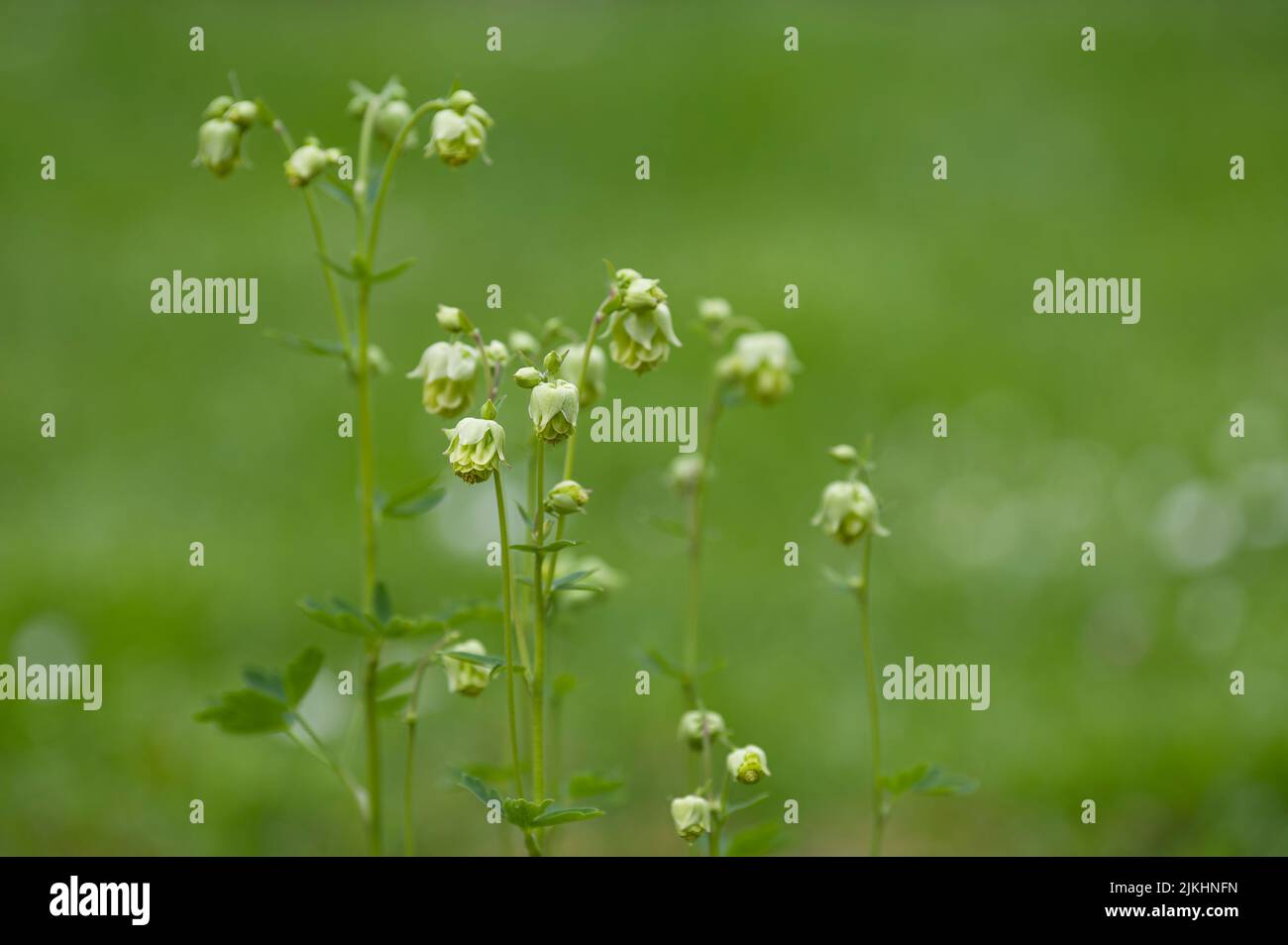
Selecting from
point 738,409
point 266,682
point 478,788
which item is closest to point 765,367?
point 478,788

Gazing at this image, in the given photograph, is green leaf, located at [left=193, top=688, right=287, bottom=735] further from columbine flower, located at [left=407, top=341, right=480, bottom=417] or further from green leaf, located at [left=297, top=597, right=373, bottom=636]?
columbine flower, located at [left=407, top=341, right=480, bottom=417]

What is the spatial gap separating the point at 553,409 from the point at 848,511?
1.55ft

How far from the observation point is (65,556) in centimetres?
341

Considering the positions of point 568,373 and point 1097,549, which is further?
point 1097,549

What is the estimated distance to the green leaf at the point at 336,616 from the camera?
1597 mm

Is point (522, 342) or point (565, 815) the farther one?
point (522, 342)

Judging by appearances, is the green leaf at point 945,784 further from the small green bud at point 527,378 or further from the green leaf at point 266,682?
the green leaf at point 266,682

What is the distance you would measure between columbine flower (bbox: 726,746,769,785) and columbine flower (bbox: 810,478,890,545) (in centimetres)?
30

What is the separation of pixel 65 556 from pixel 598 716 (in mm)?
1467

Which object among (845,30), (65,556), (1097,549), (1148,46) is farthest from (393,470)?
(1148,46)

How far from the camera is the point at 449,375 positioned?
161 cm

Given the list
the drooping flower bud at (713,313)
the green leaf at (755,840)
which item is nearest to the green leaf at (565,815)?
the green leaf at (755,840)

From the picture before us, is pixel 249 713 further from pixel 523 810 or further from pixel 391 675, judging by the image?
pixel 523 810

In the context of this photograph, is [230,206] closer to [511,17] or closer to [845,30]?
[511,17]
